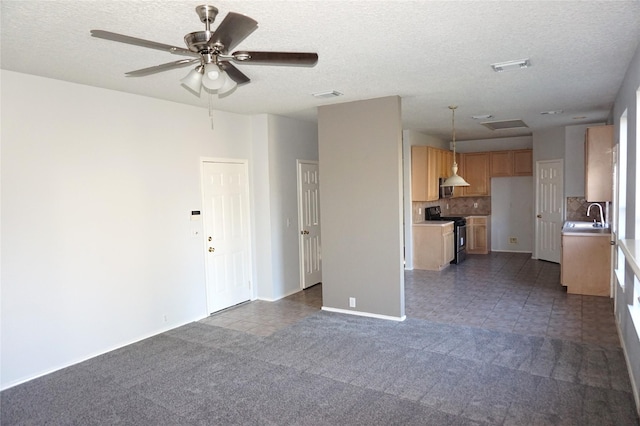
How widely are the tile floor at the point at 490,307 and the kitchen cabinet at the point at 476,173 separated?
9.47ft

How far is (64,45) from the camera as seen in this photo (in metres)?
2.90

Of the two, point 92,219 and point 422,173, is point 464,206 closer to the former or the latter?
point 422,173

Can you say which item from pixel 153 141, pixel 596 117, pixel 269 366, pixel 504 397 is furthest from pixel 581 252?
pixel 153 141

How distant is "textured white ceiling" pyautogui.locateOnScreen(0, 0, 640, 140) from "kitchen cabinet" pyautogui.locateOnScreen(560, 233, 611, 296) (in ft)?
6.40

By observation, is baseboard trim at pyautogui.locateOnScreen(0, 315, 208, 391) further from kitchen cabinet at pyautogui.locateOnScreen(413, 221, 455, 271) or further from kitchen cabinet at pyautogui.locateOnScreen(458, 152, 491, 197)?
kitchen cabinet at pyautogui.locateOnScreen(458, 152, 491, 197)

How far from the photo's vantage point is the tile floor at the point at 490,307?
176 inches

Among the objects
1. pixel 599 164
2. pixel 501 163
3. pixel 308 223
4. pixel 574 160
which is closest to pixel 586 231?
pixel 599 164

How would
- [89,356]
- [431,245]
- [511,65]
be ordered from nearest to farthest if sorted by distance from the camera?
1. [511,65]
2. [89,356]
3. [431,245]

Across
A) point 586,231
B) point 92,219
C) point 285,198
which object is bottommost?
point 586,231

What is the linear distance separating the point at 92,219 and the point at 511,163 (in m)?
8.46

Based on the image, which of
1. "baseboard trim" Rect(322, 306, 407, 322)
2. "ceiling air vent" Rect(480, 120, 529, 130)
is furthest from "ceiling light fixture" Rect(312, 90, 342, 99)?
"ceiling air vent" Rect(480, 120, 529, 130)

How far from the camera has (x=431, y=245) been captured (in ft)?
25.1

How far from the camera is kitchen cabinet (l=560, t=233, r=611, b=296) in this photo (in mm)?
5605

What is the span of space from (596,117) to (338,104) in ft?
14.7
